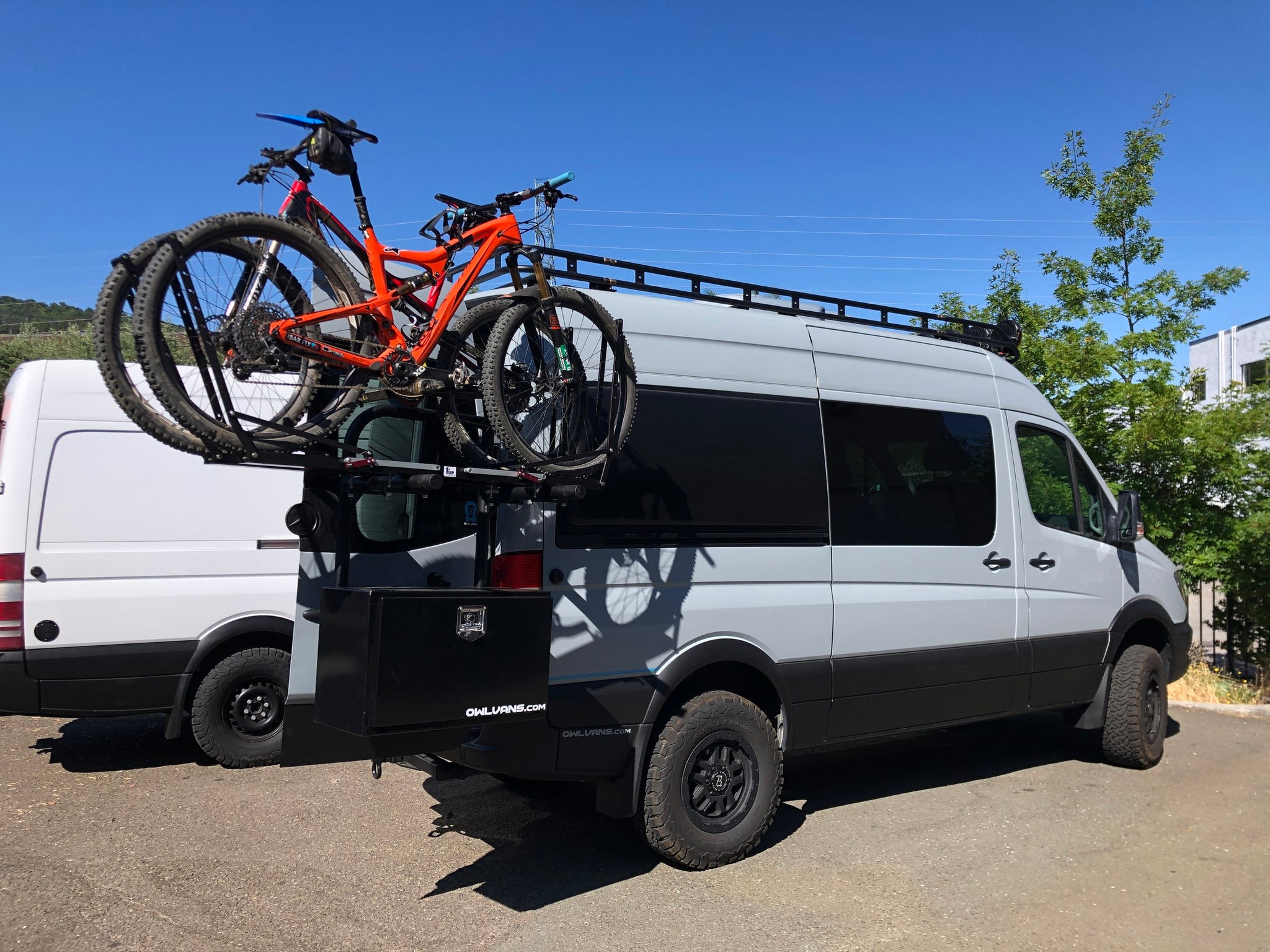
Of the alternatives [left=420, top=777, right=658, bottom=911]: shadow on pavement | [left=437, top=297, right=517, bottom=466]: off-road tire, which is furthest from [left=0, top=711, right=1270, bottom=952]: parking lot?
[left=437, top=297, right=517, bottom=466]: off-road tire

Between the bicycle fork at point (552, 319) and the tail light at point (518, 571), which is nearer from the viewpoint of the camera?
the tail light at point (518, 571)

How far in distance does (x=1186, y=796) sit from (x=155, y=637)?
6.91 metres

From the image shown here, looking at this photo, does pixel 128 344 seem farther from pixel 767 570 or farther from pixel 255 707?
pixel 255 707

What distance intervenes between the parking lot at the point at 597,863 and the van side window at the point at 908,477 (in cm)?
171

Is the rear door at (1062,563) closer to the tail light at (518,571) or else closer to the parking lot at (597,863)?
the parking lot at (597,863)

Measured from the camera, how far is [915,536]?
6.02 metres

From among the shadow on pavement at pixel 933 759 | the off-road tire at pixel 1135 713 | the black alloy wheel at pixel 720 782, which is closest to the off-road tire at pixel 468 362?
the black alloy wheel at pixel 720 782

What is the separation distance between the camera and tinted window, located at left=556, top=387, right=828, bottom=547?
4.83 m

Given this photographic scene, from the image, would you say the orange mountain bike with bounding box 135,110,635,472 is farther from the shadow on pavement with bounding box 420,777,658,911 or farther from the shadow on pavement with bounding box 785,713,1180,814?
the shadow on pavement with bounding box 785,713,1180,814

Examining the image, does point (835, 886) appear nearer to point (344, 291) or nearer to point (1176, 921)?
point (1176, 921)

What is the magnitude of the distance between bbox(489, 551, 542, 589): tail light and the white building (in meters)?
26.0

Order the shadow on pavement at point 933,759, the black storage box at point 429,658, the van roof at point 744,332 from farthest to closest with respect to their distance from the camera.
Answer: the shadow on pavement at point 933,759, the van roof at point 744,332, the black storage box at point 429,658

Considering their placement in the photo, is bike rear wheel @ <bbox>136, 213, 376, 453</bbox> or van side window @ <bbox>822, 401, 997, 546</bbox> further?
van side window @ <bbox>822, 401, 997, 546</bbox>

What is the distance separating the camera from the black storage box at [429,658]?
3.92 metres
